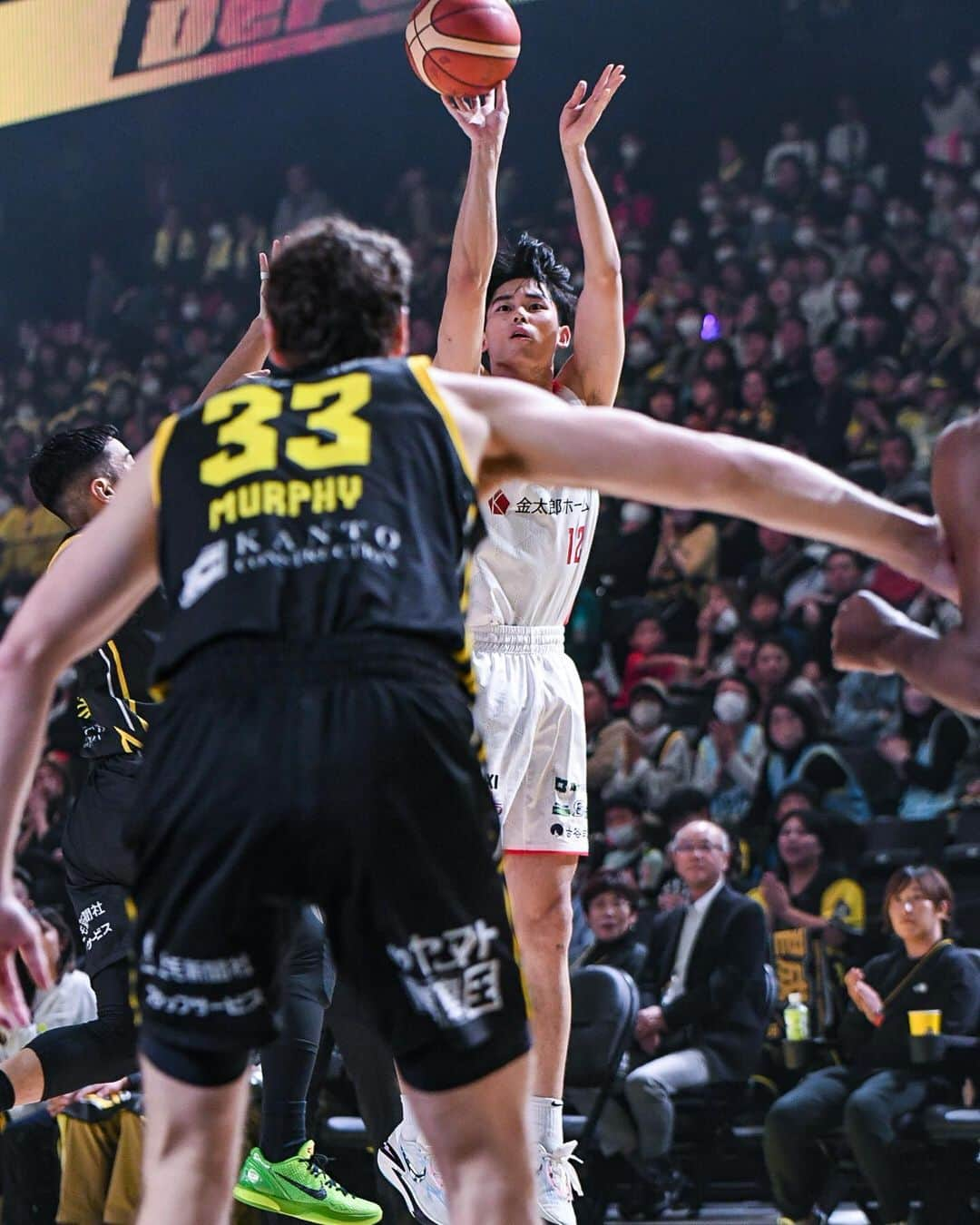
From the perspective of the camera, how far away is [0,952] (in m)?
2.44

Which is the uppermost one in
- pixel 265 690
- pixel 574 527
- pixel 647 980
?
pixel 574 527

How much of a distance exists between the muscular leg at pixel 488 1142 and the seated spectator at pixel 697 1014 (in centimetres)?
486

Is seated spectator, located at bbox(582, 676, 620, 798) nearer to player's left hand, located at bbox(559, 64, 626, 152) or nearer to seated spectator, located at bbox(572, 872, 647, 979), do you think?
seated spectator, located at bbox(572, 872, 647, 979)

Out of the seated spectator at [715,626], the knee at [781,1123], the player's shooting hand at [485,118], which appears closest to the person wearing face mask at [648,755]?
the seated spectator at [715,626]

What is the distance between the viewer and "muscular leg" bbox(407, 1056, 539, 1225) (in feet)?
7.77

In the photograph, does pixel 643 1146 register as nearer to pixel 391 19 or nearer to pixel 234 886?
pixel 234 886

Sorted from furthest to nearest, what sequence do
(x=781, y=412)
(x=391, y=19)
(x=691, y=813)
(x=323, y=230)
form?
1. (x=391, y=19)
2. (x=781, y=412)
3. (x=691, y=813)
4. (x=323, y=230)

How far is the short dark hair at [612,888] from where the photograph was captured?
800cm

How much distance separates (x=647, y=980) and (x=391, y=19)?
845 centimetres

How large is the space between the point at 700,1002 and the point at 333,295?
5355 millimetres

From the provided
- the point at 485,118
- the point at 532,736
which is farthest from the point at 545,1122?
the point at 485,118

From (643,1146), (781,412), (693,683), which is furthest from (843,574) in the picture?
(643,1146)

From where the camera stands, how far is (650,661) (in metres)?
10.5

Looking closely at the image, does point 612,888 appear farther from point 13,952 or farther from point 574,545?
point 13,952
